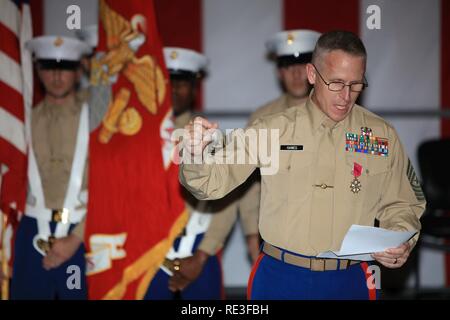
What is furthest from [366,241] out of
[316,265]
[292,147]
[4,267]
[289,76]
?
[4,267]

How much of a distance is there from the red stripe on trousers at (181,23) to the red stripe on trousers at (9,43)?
1.00m

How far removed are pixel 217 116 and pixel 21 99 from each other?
132cm

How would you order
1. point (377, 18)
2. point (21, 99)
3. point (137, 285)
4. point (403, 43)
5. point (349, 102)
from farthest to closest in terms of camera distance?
point (403, 43) → point (377, 18) → point (21, 99) → point (137, 285) → point (349, 102)

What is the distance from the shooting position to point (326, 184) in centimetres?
181

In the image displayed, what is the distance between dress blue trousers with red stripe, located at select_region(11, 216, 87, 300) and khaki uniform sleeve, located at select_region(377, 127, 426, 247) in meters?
1.49

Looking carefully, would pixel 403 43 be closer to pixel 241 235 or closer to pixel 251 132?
pixel 241 235

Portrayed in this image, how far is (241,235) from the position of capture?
3.66 metres

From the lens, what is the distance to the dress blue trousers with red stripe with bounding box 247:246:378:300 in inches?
70.0

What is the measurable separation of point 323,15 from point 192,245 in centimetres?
174

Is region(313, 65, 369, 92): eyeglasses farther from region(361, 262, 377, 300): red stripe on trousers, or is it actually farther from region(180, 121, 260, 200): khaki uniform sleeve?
region(361, 262, 377, 300): red stripe on trousers

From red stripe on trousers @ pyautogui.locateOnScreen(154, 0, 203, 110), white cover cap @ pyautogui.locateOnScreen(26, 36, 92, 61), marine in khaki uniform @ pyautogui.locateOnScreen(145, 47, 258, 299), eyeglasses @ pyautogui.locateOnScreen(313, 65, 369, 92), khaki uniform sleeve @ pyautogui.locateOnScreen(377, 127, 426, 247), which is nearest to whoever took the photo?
eyeglasses @ pyautogui.locateOnScreen(313, 65, 369, 92)

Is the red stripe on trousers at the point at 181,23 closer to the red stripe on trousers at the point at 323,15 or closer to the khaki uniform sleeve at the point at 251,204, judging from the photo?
the red stripe on trousers at the point at 323,15

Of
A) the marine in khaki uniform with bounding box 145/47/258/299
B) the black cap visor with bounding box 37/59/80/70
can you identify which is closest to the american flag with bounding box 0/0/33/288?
the black cap visor with bounding box 37/59/80/70

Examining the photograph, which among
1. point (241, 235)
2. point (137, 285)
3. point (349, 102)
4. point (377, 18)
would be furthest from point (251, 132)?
point (241, 235)
